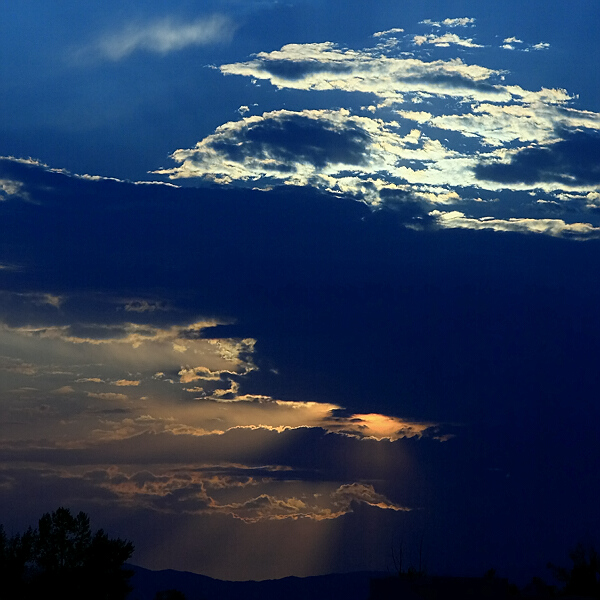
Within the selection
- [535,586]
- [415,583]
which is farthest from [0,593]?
[535,586]

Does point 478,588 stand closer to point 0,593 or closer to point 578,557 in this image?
point 0,593

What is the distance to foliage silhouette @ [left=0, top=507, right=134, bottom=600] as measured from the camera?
347ft

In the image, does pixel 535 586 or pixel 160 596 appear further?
pixel 160 596

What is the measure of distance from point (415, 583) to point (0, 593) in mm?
50147

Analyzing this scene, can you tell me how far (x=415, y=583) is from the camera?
265 ft

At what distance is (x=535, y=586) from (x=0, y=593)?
73.0m

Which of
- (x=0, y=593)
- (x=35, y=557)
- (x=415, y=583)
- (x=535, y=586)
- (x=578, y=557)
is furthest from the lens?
(x=578, y=557)

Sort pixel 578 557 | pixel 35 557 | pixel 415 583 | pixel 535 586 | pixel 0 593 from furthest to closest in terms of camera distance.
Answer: pixel 578 557, pixel 535 586, pixel 35 557, pixel 0 593, pixel 415 583

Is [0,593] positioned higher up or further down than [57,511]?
further down

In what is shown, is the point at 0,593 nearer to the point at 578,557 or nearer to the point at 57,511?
the point at 57,511

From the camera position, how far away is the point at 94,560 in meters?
108

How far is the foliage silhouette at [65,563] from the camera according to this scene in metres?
106

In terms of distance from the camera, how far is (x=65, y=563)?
10944 cm

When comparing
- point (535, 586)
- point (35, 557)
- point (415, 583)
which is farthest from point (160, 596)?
point (415, 583)
